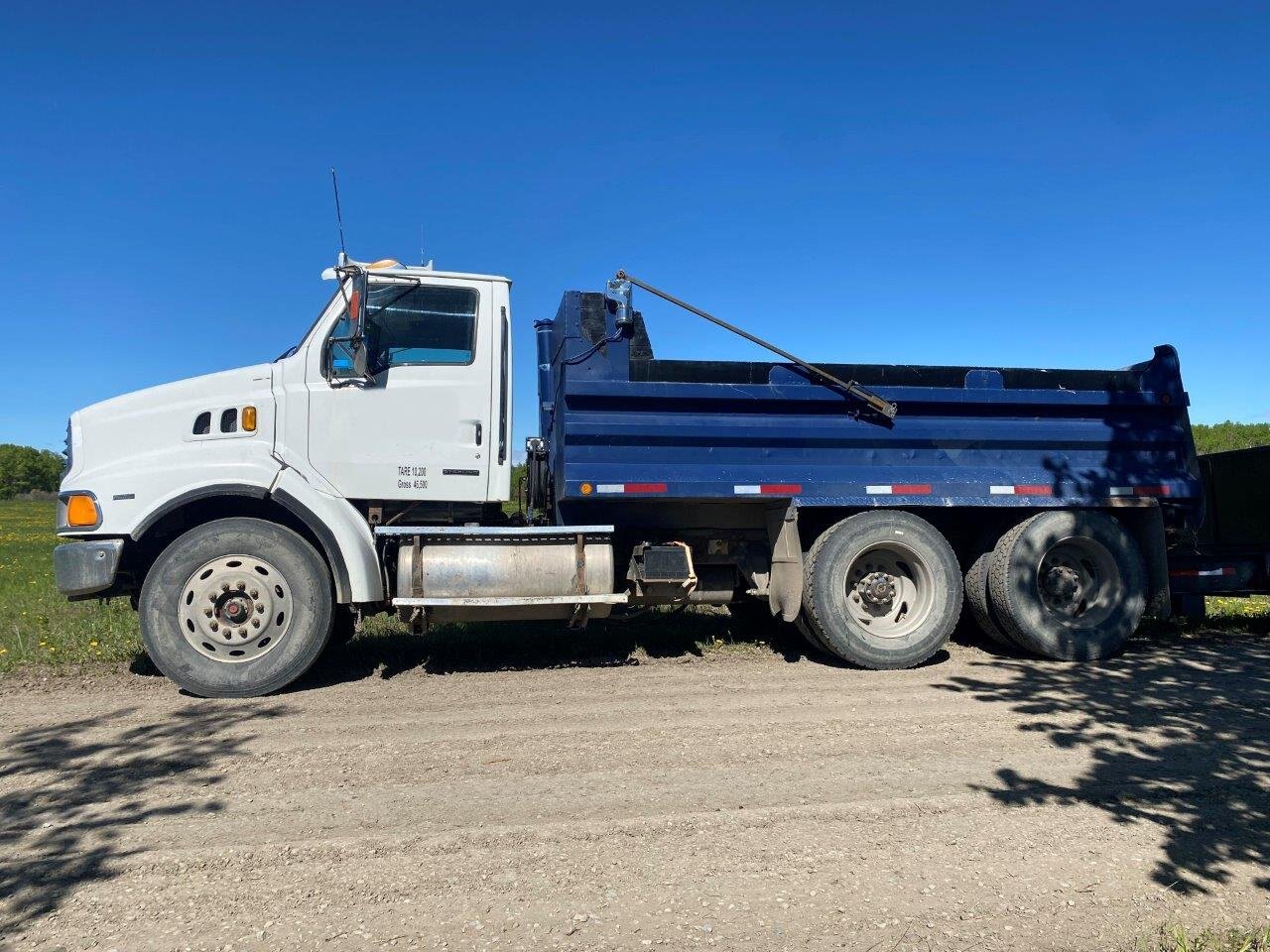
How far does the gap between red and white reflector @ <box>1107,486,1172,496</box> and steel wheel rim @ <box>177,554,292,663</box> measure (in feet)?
20.6

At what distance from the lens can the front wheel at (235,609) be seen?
5.24 meters

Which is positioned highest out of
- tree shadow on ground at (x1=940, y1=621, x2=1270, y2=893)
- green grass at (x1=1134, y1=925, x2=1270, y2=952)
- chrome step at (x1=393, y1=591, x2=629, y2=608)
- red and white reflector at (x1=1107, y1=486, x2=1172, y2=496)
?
red and white reflector at (x1=1107, y1=486, x2=1172, y2=496)

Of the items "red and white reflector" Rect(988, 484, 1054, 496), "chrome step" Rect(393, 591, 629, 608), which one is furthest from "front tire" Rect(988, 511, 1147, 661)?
"chrome step" Rect(393, 591, 629, 608)

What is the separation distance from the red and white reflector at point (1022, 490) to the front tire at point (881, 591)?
0.59 meters

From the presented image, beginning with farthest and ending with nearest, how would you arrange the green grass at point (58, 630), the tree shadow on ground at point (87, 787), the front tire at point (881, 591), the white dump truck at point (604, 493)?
the green grass at point (58, 630), the front tire at point (881, 591), the white dump truck at point (604, 493), the tree shadow on ground at point (87, 787)

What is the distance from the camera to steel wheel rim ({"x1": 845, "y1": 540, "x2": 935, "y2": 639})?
243 inches

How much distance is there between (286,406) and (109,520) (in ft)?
4.37

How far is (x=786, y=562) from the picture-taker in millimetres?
6145

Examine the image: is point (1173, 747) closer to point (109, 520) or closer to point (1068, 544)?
point (1068, 544)

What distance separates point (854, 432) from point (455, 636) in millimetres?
3918

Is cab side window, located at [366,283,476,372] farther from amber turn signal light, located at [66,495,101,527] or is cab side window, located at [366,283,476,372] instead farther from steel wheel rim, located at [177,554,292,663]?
amber turn signal light, located at [66,495,101,527]

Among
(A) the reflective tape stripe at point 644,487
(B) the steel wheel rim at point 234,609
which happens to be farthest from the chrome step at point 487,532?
(B) the steel wheel rim at point 234,609

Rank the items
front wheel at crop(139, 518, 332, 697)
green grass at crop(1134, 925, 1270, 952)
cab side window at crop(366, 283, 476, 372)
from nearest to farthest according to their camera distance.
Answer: green grass at crop(1134, 925, 1270, 952) → front wheel at crop(139, 518, 332, 697) → cab side window at crop(366, 283, 476, 372)

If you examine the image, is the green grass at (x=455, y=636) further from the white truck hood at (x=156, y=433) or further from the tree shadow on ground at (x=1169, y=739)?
the tree shadow on ground at (x=1169, y=739)
